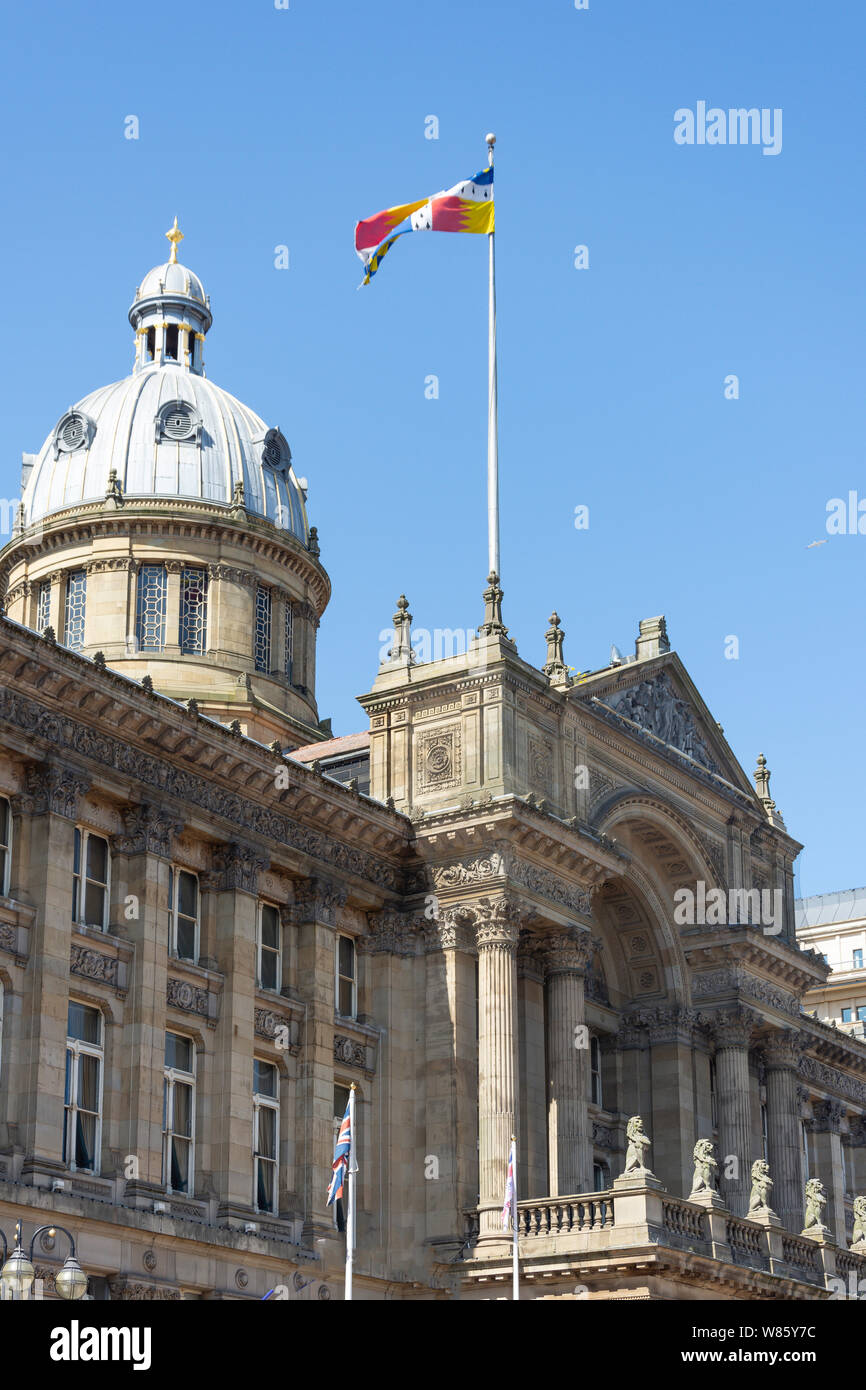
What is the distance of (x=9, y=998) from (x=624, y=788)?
19.7 meters

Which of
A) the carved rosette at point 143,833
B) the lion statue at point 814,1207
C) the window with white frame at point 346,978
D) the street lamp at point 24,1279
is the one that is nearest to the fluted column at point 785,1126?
the lion statue at point 814,1207

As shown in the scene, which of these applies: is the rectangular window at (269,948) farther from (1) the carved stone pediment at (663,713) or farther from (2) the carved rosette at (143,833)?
(1) the carved stone pediment at (663,713)

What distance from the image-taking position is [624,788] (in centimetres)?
5206

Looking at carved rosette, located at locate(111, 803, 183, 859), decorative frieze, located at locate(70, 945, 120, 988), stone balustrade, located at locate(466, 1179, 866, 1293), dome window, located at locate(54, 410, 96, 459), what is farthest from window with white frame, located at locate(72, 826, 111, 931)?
dome window, located at locate(54, 410, 96, 459)

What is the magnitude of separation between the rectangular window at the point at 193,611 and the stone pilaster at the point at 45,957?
2049cm

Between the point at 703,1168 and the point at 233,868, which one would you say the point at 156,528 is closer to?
the point at 233,868

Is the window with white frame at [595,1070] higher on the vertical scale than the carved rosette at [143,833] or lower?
lower

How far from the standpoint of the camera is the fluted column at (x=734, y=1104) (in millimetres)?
53344

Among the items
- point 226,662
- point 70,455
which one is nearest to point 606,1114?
point 226,662

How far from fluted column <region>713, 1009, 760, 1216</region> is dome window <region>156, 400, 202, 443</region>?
960 inches

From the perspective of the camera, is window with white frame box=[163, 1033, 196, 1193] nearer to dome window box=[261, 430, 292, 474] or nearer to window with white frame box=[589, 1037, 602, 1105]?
window with white frame box=[589, 1037, 602, 1105]

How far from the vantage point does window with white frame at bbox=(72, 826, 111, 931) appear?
1559 inches
